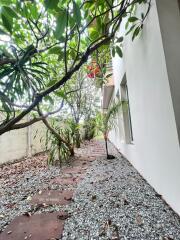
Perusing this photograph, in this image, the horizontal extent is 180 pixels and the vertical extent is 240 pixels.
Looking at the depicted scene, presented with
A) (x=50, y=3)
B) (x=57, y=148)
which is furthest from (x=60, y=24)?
(x=57, y=148)

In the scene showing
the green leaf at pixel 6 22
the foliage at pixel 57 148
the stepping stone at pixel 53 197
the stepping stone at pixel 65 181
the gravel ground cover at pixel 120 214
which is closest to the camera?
the green leaf at pixel 6 22

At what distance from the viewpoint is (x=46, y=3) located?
1.05 m

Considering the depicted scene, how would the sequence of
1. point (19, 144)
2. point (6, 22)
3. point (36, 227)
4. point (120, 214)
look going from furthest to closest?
point (19, 144) < point (120, 214) < point (36, 227) < point (6, 22)

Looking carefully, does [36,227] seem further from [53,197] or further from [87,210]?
[53,197]

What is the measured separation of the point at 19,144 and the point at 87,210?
15.7 ft

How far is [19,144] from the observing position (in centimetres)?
623

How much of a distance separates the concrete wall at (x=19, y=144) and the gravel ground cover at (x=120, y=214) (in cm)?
312

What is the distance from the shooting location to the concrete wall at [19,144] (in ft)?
18.0

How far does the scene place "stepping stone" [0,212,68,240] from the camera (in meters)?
1.63

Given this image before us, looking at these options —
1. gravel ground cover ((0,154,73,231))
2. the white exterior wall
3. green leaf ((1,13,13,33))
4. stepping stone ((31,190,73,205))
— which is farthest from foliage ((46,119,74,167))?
green leaf ((1,13,13,33))

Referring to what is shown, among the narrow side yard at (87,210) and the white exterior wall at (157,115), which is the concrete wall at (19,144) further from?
the white exterior wall at (157,115)

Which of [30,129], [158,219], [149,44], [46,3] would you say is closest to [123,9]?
[149,44]

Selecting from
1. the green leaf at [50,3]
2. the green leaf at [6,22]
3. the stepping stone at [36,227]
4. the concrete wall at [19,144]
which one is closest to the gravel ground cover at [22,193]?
the stepping stone at [36,227]

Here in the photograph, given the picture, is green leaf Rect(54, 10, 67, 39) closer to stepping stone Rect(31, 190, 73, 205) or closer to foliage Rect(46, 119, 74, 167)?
stepping stone Rect(31, 190, 73, 205)
